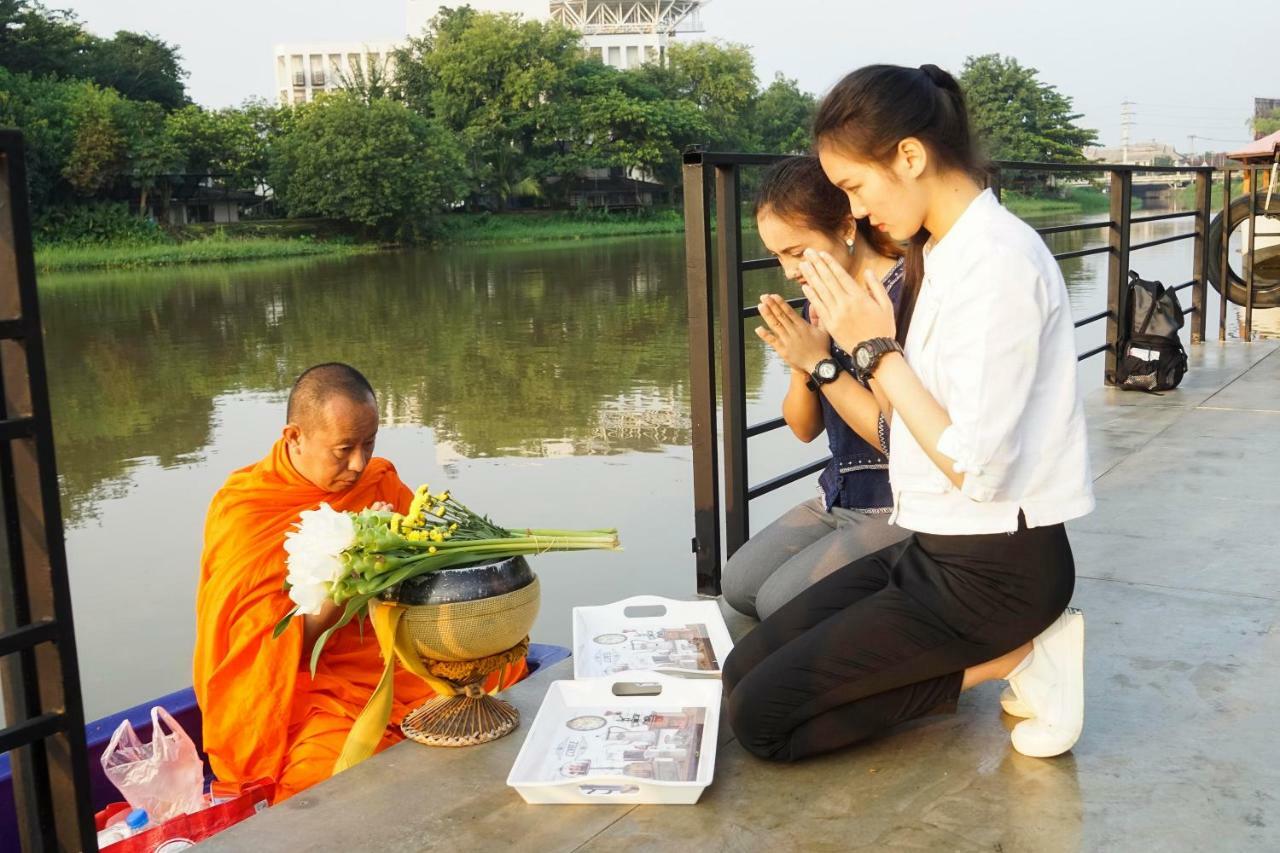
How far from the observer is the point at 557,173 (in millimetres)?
46312

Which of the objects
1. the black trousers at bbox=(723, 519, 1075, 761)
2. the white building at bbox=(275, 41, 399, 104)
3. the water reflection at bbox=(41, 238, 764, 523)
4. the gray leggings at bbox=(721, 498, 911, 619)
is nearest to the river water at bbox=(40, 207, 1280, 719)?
the water reflection at bbox=(41, 238, 764, 523)

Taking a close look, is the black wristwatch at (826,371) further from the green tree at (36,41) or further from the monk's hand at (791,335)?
the green tree at (36,41)

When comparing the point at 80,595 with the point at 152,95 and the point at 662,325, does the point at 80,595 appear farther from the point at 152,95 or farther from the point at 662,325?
Answer: the point at 152,95

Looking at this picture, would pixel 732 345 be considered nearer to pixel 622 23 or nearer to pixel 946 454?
pixel 946 454

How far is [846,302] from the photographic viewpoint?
6.46 feet

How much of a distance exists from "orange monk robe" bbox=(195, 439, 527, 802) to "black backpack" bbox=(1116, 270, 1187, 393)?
378 cm

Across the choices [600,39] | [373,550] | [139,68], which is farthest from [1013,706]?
[600,39]

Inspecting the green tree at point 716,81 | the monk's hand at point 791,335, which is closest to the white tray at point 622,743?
the monk's hand at point 791,335

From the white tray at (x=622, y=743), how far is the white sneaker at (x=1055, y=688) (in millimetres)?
512

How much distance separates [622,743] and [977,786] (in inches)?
22.3

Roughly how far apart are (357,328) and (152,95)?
32.9m

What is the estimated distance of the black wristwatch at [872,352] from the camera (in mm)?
1925

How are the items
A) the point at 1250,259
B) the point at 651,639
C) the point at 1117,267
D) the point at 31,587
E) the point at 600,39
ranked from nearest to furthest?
the point at 31,587, the point at 651,639, the point at 1117,267, the point at 1250,259, the point at 600,39

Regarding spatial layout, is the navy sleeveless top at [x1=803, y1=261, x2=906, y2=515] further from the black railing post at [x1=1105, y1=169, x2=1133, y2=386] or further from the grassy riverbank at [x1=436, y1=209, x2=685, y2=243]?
the grassy riverbank at [x1=436, y1=209, x2=685, y2=243]
